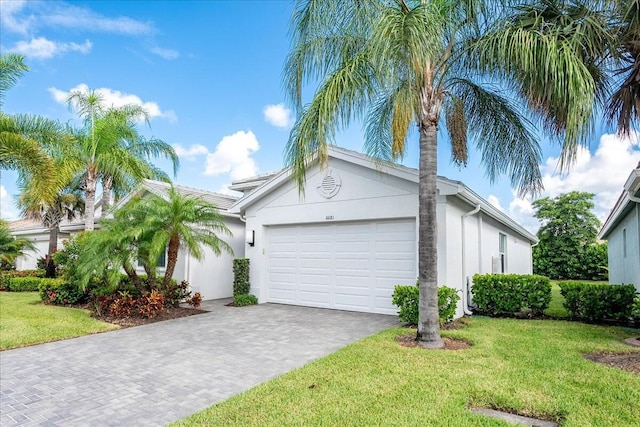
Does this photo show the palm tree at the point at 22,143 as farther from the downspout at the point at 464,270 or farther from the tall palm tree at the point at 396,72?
the downspout at the point at 464,270

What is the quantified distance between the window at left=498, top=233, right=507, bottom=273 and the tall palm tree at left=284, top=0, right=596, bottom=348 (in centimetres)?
823

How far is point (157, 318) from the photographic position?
33.7 feet

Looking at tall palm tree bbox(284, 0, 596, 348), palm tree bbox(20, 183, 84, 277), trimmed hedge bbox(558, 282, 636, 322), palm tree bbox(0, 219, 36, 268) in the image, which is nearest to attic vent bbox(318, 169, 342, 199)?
tall palm tree bbox(284, 0, 596, 348)

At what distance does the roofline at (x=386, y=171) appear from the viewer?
32.5 ft

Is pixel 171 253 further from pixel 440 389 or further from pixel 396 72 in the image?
pixel 440 389

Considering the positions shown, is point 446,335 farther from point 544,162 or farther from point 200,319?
point 200,319

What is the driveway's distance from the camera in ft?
14.8

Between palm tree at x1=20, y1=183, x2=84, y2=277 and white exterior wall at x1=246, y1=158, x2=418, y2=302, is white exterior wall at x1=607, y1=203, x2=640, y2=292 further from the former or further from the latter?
palm tree at x1=20, y1=183, x2=84, y2=277

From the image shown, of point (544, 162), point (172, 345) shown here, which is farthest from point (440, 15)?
point (172, 345)

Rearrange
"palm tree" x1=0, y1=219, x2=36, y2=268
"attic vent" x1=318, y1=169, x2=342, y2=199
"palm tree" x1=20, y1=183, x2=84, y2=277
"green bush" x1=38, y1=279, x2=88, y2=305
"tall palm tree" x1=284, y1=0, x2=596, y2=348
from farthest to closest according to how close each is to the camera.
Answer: "palm tree" x1=0, y1=219, x2=36, y2=268 < "palm tree" x1=20, y1=183, x2=84, y2=277 < "green bush" x1=38, y1=279, x2=88, y2=305 < "attic vent" x1=318, y1=169, x2=342, y2=199 < "tall palm tree" x1=284, y1=0, x2=596, y2=348

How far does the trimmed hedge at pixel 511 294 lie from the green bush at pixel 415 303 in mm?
2180

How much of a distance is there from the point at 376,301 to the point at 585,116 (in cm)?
703

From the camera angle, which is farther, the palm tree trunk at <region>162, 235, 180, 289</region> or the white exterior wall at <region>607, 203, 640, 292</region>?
the palm tree trunk at <region>162, 235, 180, 289</region>

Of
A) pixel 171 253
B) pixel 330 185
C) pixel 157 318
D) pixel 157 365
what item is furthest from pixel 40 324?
pixel 330 185
